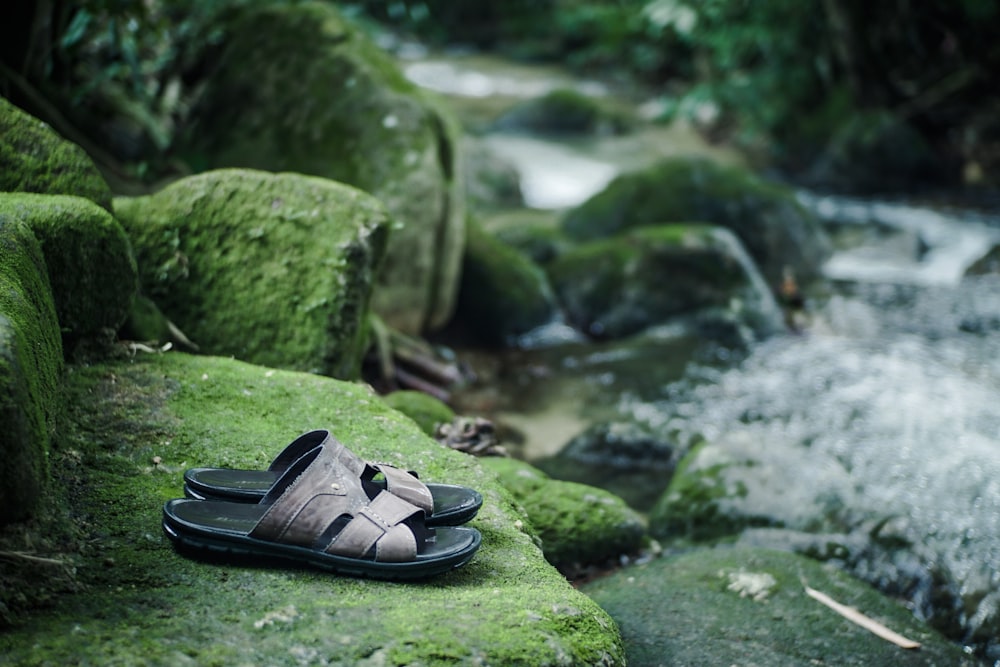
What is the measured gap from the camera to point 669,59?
61.8 feet

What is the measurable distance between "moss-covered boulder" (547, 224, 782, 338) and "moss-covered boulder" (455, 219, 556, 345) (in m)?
0.49

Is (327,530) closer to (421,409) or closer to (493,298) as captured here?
(421,409)

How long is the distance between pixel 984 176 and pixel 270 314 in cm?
1072

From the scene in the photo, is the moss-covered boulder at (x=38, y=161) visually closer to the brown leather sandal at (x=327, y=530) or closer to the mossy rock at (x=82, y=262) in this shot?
the mossy rock at (x=82, y=262)

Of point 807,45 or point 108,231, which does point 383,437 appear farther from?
point 807,45

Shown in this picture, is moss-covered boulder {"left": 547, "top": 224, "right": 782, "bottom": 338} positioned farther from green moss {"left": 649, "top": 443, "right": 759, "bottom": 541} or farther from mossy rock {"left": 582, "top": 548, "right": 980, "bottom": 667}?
mossy rock {"left": 582, "top": 548, "right": 980, "bottom": 667}

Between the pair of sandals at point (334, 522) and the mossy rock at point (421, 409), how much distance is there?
1948mm

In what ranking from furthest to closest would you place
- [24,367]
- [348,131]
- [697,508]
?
1. [348,131]
2. [697,508]
3. [24,367]

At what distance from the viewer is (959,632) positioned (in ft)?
12.0

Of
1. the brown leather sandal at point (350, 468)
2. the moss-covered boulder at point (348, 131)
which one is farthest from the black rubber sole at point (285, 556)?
the moss-covered boulder at point (348, 131)

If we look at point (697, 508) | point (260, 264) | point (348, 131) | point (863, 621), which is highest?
point (348, 131)

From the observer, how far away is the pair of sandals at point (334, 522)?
2240 mm

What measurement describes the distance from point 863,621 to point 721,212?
559 cm

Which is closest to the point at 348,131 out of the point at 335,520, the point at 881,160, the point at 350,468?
the point at 350,468
